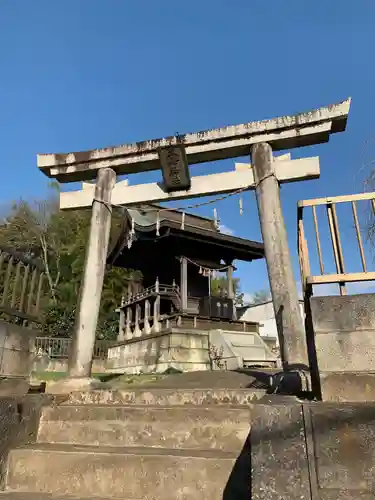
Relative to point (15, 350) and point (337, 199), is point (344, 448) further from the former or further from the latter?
point (15, 350)

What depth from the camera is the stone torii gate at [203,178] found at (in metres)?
5.73

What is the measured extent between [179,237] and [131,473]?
15.5m

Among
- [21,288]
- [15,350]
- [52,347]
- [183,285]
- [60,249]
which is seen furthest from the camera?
[60,249]

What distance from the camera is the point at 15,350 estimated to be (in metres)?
4.56

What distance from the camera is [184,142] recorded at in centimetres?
679

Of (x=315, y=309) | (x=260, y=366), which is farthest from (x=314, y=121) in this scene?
(x=260, y=366)

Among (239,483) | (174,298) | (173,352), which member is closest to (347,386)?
(239,483)

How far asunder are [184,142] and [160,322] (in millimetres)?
12950

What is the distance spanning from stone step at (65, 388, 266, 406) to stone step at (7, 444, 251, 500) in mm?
1057

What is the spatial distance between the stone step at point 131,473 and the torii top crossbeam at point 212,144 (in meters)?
5.18

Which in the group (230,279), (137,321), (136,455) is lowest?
(136,455)

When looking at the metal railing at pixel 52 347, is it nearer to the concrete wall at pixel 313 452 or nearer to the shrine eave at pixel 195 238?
the shrine eave at pixel 195 238

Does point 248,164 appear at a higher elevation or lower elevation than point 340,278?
higher

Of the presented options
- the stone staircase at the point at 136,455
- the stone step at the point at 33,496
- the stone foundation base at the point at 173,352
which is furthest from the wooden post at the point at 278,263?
the stone foundation base at the point at 173,352
